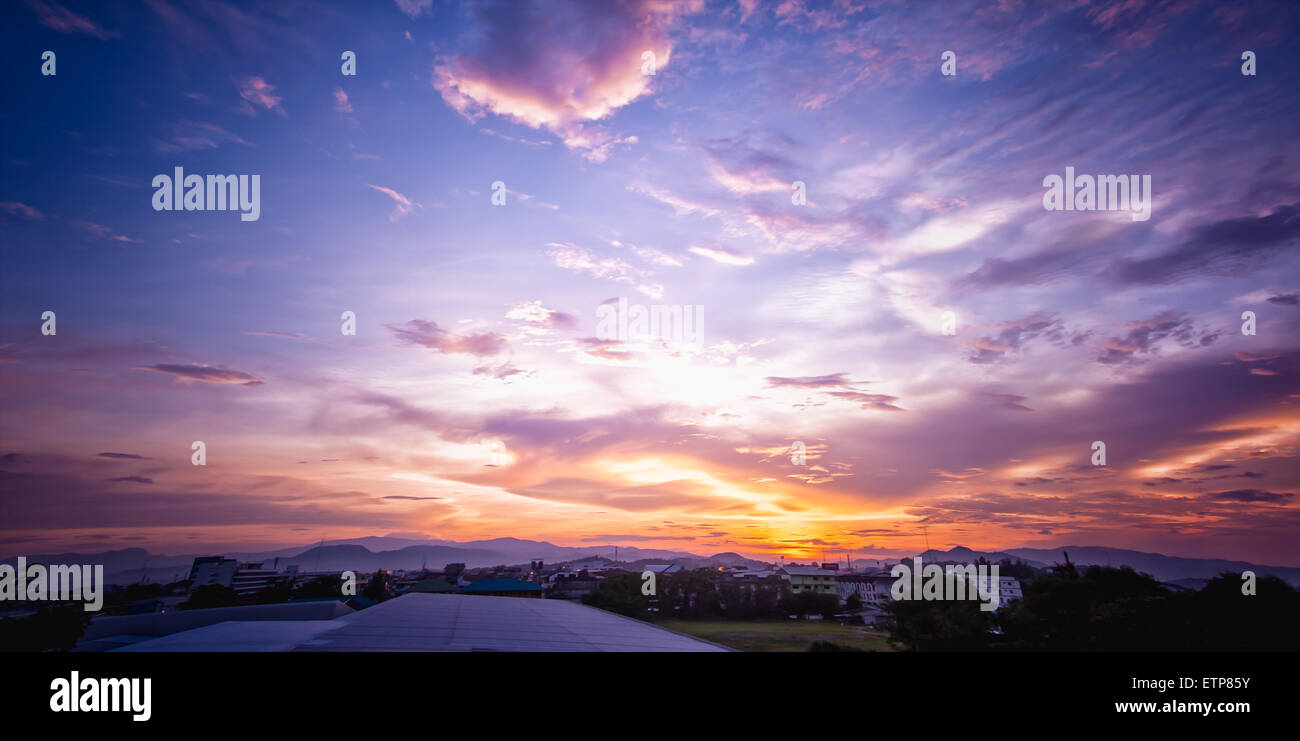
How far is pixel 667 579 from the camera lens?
6650 centimetres

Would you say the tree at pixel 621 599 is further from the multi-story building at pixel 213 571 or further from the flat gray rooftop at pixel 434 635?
the multi-story building at pixel 213 571

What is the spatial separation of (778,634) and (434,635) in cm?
4160

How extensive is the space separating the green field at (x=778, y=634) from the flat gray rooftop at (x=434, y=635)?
57.4 ft

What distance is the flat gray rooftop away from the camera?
13.5 metres

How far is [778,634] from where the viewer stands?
49.2 meters

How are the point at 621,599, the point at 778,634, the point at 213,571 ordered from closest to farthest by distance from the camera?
1. the point at 778,634
2. the point at 621,599
3. the point at 213,571

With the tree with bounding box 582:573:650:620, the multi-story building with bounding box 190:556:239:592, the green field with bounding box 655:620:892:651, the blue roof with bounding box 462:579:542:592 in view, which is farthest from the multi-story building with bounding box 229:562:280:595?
the green field with bounding box 655:620:892:651

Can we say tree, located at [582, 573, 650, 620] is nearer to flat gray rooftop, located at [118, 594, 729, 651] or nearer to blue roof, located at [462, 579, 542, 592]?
blue roof, located at [462, 579, 542, 592]

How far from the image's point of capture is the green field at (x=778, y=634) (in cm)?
4134

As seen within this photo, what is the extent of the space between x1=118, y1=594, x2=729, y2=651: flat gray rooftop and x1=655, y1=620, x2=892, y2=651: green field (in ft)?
57.4

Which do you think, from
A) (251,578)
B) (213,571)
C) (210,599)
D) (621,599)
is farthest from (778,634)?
(251,578)

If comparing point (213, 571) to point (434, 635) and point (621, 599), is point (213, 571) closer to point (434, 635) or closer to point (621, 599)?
point (621, 599)

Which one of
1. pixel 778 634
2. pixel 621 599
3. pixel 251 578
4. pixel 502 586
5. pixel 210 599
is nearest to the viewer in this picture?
pixel 778 634
